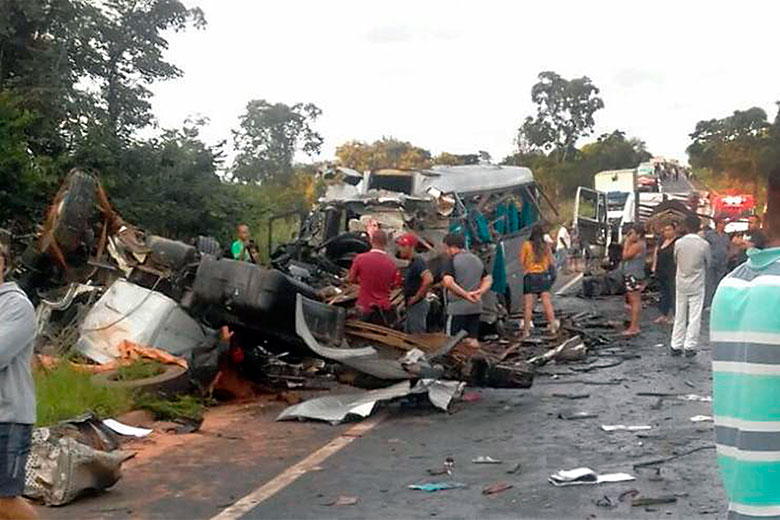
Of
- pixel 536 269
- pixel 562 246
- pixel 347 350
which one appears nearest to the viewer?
pixel 347 350

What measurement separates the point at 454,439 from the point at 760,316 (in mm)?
6391

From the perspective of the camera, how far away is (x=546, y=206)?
2286cm

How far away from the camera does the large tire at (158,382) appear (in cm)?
1002

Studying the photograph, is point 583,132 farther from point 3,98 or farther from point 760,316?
point 760,316

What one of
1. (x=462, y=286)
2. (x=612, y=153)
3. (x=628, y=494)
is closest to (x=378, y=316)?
(x=462, y=286)

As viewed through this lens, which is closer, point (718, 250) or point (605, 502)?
point (605, 502)

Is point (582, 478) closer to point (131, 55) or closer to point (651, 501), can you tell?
point (651, 501)

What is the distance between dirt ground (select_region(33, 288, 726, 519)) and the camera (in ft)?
22.2

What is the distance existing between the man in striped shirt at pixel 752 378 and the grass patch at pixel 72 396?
22.7 ft

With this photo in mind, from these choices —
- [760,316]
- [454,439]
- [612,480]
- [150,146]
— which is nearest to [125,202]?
[150,146]

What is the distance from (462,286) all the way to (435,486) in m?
6.00

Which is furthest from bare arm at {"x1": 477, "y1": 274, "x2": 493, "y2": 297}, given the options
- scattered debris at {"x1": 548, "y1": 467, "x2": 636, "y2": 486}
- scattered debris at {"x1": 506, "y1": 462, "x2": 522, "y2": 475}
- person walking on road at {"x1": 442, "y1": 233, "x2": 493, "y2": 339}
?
scattered debris at {"x1": 548, "y1": 467, "x2": 636, "y2": 486}

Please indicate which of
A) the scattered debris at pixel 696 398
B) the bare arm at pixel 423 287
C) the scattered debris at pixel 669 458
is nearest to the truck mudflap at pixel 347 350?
the bare arm at pixel 423 287

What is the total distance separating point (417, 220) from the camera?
52.9 feet
